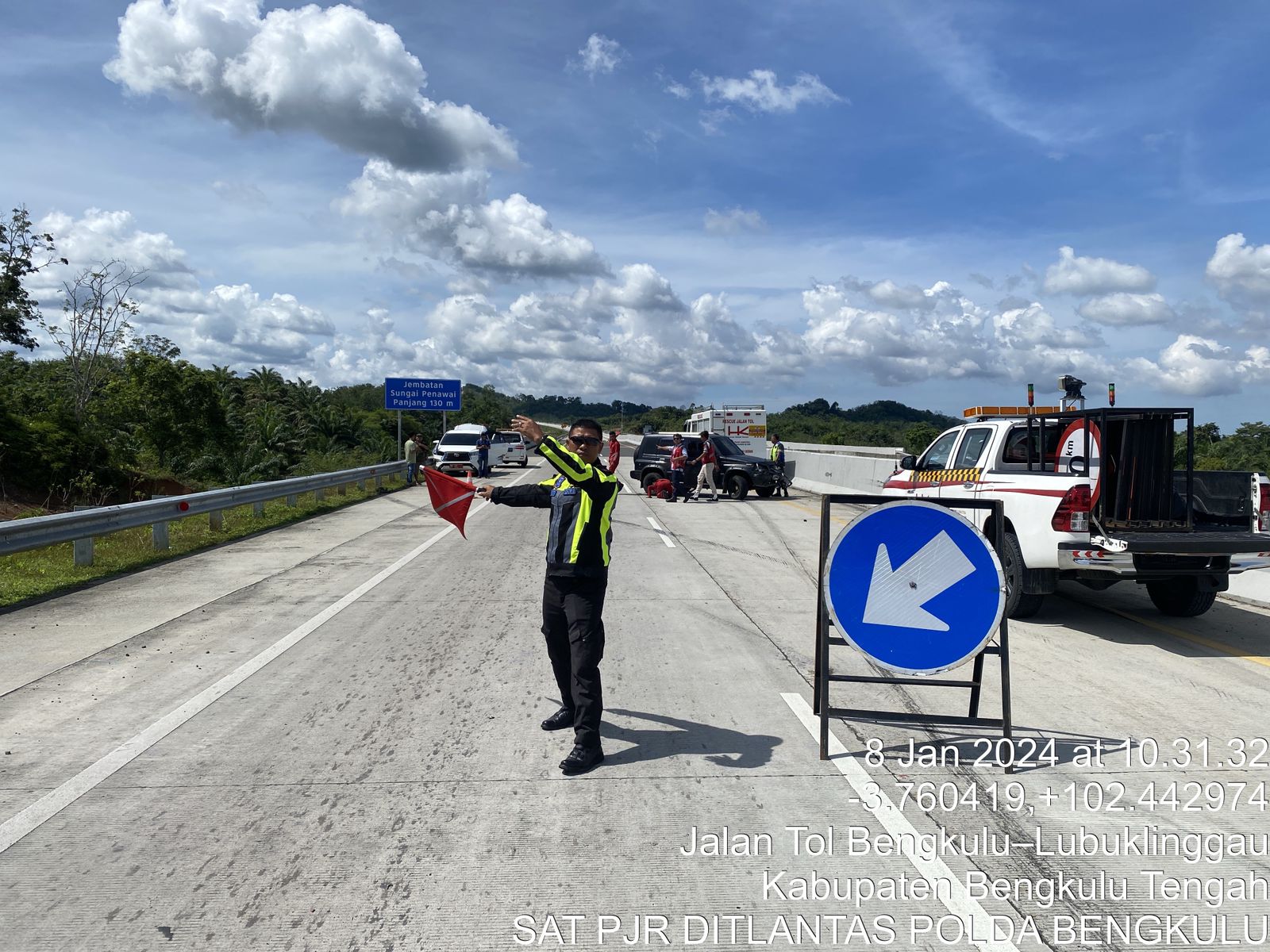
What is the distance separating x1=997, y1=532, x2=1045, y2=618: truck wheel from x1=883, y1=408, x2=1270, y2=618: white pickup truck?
0.04 feet

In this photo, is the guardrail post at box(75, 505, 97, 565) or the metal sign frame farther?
the guardrail post at box(75, 505, 97, 565)

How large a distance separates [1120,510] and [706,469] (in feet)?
55.1

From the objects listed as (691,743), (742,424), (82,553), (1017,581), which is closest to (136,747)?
(691,743)

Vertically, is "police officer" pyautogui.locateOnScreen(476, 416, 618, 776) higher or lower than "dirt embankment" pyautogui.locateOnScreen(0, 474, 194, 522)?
higher

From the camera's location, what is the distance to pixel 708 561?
13.5 m

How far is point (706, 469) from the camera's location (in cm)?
2547

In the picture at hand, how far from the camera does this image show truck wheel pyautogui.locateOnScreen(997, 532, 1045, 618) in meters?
9.09

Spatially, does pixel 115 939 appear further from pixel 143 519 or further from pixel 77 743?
pixel 143 519

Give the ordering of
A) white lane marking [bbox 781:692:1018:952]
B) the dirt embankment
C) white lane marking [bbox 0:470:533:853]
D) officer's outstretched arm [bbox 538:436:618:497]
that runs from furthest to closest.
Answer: the dirt embankment
officer's outstretched arm [bbox 538:436:618:497]
white lane marking [bbox 0:470:533:853]
white lane marking [bbox 781:692:1018:952]

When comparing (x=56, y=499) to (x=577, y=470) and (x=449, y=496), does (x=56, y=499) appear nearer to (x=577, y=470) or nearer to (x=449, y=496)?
(x=449, y=496)

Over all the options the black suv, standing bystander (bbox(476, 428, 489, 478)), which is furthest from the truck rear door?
standing bystander (bbox(476, 428, 489, 478))

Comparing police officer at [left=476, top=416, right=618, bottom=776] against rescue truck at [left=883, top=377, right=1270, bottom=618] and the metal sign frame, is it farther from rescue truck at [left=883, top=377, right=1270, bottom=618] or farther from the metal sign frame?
rescue truck at [left=883, top=377, right=1270, bottom=618]

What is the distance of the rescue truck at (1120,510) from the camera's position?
8391 millimetres

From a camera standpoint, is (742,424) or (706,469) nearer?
(706,469)
